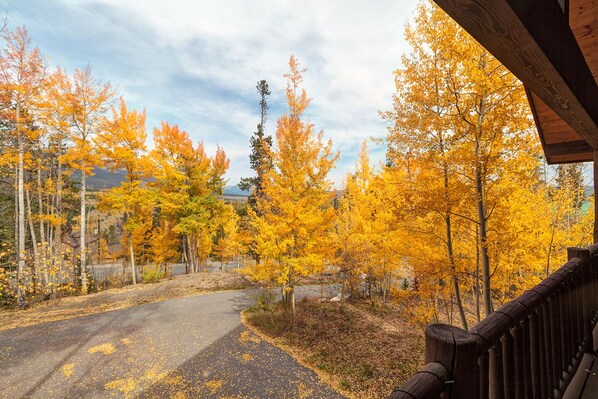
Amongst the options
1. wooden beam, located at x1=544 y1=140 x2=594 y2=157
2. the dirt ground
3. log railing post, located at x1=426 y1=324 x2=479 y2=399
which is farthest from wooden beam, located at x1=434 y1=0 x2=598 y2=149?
the dirt ground

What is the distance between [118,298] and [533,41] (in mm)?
18515

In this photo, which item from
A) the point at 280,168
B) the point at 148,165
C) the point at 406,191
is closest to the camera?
the point at 406,191

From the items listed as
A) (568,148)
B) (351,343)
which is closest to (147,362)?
(351,343)

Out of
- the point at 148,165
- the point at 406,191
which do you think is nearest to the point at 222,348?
the point at 406,191

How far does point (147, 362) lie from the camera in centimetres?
784

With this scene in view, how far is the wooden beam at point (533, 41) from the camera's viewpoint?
43.7 inches

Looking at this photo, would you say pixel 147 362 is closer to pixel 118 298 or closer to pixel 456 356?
pixel 118 298

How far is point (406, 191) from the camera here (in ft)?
24.4

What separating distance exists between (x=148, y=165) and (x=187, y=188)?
359 cm

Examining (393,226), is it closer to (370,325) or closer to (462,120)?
(462,120)

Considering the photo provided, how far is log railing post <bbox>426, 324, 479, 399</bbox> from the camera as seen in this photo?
3.40ft

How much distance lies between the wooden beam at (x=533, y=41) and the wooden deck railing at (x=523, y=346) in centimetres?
138

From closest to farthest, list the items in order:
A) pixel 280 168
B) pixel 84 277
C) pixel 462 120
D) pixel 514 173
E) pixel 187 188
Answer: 1. pixel 514 173
2. pixel 462 120
3. pixel 280 168
4. pixel 84 277
5. pixel 187 188

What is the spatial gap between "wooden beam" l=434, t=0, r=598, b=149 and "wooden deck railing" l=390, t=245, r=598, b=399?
1377mm
